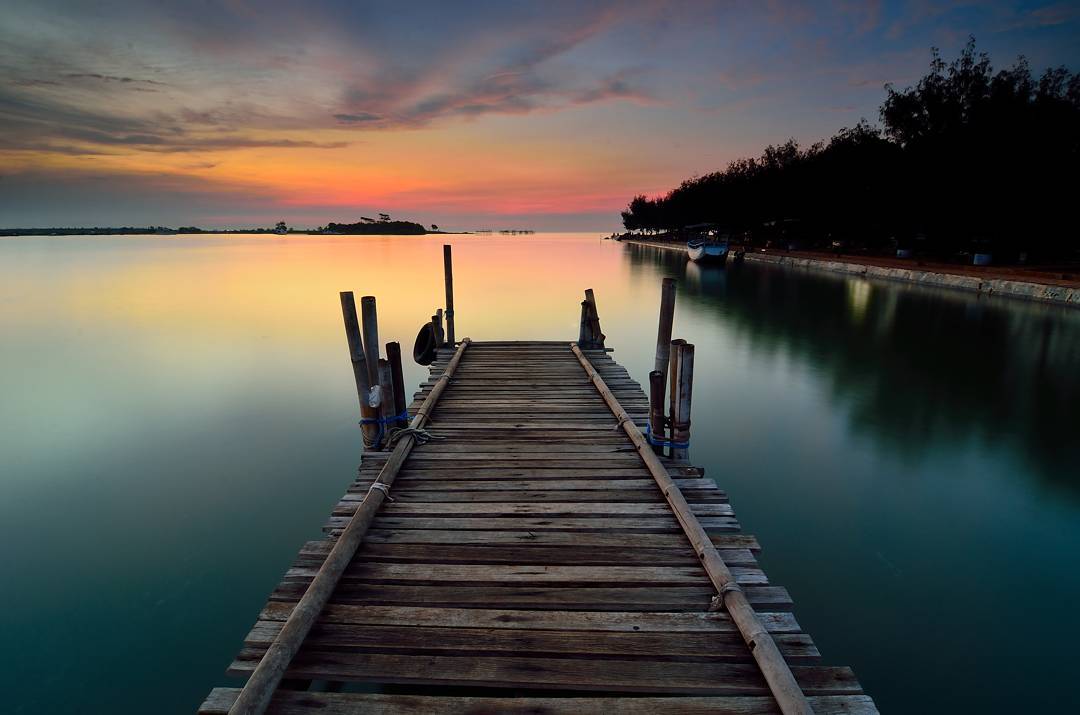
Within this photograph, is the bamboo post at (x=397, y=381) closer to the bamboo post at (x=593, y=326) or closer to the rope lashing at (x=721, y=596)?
the rope lashing at (x=721, y=596)

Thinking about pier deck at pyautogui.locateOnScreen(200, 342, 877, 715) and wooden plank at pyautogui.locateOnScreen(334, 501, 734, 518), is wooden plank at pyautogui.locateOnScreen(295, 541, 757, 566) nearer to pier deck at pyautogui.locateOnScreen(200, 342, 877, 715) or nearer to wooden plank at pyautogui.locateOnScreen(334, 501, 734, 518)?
pier deck at pyautogui.locateOnScreen(200, 342, 877, 715)

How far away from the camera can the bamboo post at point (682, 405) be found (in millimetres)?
6809

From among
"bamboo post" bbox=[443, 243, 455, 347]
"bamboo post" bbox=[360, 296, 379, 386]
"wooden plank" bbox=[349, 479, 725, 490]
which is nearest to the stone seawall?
"bamboo post" bbox=[443, 243, 455, 347]

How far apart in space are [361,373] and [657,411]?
426 cm

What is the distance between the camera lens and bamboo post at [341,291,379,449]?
7.61 meters

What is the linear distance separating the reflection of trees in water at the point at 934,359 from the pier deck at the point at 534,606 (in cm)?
831

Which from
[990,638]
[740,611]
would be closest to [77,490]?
[740,611]

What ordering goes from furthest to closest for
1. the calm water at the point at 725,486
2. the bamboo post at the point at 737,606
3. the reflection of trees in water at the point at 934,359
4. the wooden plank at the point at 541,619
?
the reflection of trees in water at the point at 934,359 < the calm water at the point at 725,486 < the wooden plank at the point at 541,619 < the bamboo post at the point at 737,606

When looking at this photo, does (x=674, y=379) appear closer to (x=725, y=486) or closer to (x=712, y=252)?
(x=725, y=486)

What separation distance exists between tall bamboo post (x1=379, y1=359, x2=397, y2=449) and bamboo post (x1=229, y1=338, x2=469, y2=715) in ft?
5.09

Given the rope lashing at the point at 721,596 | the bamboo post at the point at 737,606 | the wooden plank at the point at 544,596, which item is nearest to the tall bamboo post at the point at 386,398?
the wooden plank at the point at 544,596

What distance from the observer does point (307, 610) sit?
379 cm

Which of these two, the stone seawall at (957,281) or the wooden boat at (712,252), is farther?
the wooden boat at (712,252)

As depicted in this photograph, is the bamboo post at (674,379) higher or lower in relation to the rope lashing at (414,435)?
higher
